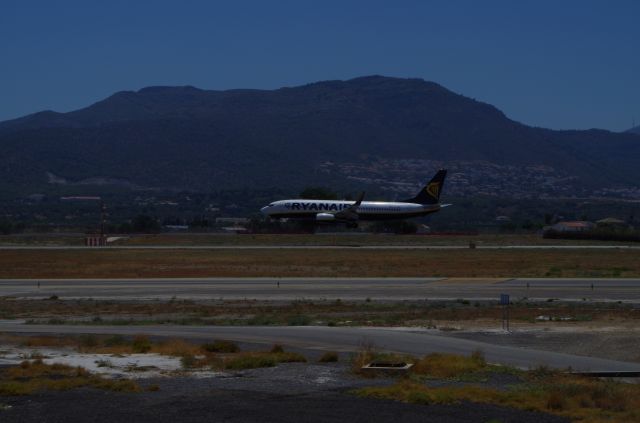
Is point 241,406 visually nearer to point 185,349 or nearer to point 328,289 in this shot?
point 185,349

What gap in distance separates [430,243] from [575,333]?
6409 cm

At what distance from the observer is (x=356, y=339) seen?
29.0 metres

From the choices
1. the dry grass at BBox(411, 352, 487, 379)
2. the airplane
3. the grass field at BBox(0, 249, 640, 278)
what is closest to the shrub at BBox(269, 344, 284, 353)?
the dry grass at BBox(411, 352, 487, 379)

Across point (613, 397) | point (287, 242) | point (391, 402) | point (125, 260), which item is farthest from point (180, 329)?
point (287, 242)

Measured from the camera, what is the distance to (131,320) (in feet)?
120

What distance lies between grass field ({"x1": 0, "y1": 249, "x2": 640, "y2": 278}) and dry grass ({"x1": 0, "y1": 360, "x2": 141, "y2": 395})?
35.4 meters

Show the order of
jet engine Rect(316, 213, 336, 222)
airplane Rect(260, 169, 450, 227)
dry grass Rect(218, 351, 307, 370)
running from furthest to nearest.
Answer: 1. airplane Rect(260, 169, 450, 227)
2. jet engine Rect(316, 213, 336, 222)
3. dry grass Rect(218, 351, 307, 370)

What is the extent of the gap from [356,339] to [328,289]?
19526 mm

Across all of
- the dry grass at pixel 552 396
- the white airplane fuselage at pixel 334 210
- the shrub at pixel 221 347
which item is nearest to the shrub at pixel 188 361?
the shrub at pixel 221 347

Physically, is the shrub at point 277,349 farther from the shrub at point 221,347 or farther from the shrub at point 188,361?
the shrub at point 188,361

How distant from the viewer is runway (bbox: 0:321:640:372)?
2477 cm

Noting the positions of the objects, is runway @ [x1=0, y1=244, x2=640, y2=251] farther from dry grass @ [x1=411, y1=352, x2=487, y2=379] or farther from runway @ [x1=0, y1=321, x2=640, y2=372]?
dry grass @ [x1=411, y1=352, x2=487, y2=379]

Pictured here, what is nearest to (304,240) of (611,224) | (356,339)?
(611,224)

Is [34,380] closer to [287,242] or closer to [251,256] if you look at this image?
[251,256]
